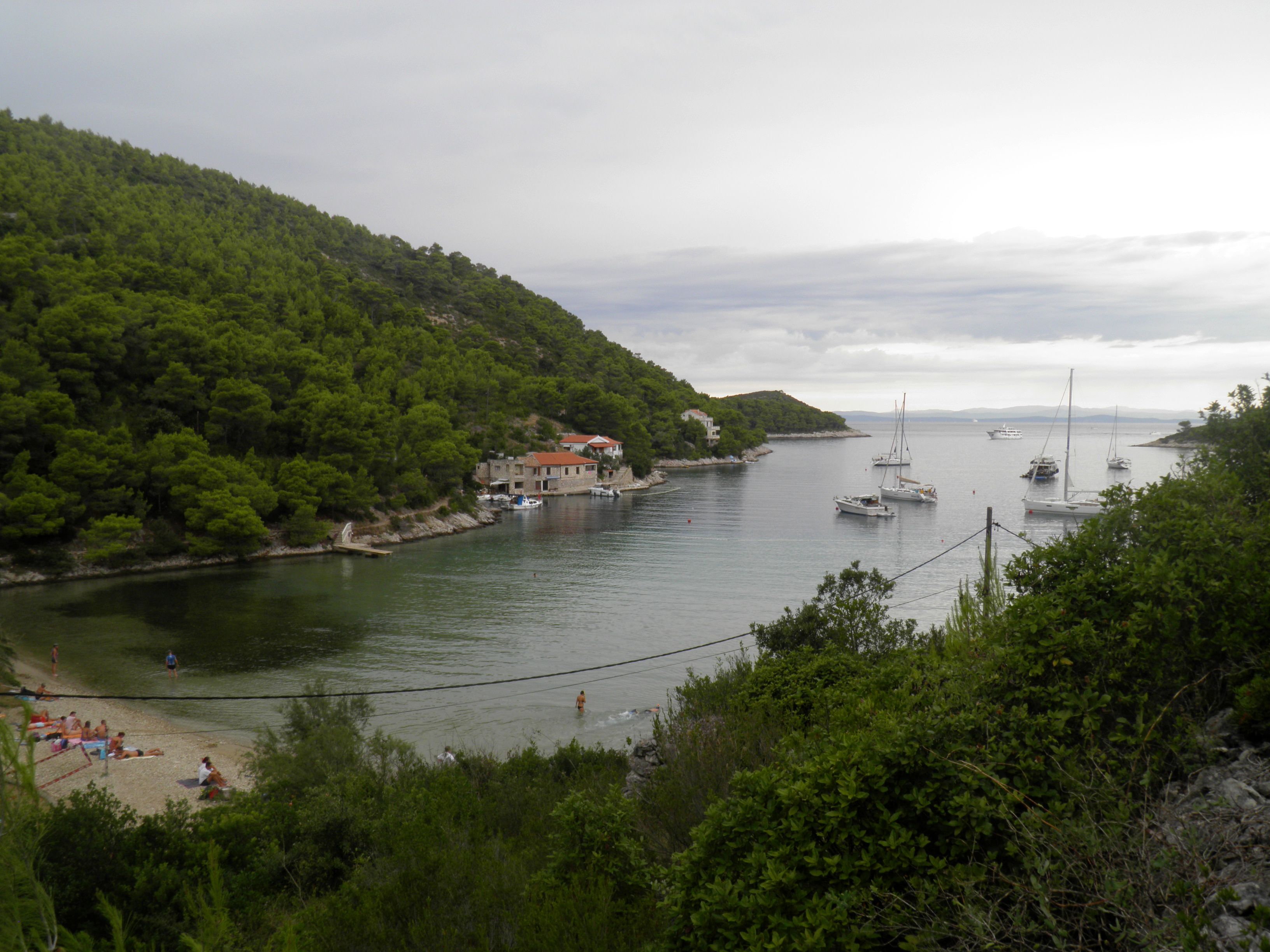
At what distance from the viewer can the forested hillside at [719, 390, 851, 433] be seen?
152 metres

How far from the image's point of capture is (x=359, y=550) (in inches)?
1388

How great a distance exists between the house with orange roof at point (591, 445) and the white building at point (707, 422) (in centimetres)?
2597

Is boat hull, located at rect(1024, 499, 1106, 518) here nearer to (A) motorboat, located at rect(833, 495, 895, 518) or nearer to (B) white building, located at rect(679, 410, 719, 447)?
(A) motorboat, located at rect(833, 495, 895, 518)

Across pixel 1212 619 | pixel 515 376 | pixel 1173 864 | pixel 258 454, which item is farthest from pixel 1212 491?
pixel 515 376

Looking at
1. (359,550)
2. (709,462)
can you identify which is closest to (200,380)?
(359,550)

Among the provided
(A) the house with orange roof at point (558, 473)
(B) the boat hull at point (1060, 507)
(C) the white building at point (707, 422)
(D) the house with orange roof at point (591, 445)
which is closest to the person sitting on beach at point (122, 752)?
(A) the house with orange roof at point (558, 473)

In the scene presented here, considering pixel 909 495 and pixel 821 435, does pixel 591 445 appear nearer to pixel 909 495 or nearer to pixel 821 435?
pixel 909 495

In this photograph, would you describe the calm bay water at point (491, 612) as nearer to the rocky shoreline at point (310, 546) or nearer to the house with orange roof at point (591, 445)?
the rocky shoreline at point (310, 546)

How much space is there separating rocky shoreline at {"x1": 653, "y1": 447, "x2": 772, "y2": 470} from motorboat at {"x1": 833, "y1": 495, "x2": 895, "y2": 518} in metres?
28.7

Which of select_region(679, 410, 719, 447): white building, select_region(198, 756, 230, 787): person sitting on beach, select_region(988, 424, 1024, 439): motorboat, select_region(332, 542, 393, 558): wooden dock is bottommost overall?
select_region(198, 756, 230, 787): person sitting on beach

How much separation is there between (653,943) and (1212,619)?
10.8ft

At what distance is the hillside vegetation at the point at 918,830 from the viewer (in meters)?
2.81

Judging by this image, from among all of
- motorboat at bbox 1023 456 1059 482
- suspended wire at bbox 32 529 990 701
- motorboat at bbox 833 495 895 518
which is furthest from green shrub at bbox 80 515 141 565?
motorboat at bbox 1023 456 1059 482

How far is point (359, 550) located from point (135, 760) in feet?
69.8
